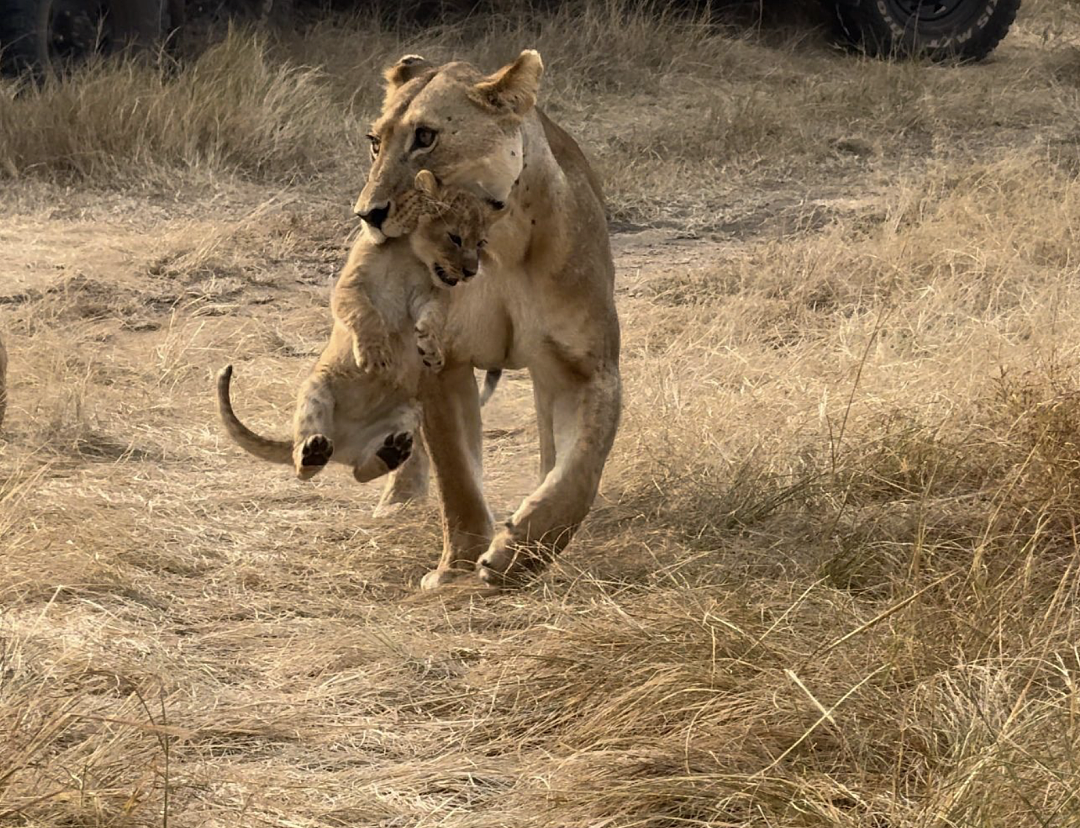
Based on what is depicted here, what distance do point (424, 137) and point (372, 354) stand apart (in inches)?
20.7

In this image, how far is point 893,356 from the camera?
5801 mm

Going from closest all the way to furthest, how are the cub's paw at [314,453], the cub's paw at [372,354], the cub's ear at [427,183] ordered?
the cub's ear at [427,183]
the cub's paw at [314,453]
the cub's paw at [372,354]

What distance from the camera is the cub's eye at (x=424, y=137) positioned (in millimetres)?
3629

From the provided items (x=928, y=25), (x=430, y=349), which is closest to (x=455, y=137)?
(x=430, y=349)

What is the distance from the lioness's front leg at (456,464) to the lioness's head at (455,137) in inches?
21.0

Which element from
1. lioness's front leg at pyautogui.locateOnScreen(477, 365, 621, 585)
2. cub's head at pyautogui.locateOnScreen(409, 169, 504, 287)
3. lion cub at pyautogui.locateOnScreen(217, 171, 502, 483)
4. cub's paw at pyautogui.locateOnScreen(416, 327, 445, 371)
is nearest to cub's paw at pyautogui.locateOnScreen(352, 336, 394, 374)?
lion cub at pyautogui.locateOnScreen(217, 171, 502, 483)

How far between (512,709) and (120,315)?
3.92 metres

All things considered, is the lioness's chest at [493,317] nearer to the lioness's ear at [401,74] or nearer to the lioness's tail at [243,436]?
the lioness's ear at [401,74]

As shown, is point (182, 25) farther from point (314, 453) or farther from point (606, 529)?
point (314, 453)

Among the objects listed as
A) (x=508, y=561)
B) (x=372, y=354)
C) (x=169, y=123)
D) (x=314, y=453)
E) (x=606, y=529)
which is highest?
(x=372, y=354)

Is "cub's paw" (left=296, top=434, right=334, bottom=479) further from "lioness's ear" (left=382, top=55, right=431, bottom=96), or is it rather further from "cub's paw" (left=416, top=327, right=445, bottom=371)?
"lioness's ear" (left=382, top=55, right=431, bottom=96)

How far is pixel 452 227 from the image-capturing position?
362cm

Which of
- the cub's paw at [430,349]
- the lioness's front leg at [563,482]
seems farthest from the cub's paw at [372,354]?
the lioness's front leg at [563,482]

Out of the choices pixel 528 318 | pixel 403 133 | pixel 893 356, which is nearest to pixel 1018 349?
pixel 893 356
